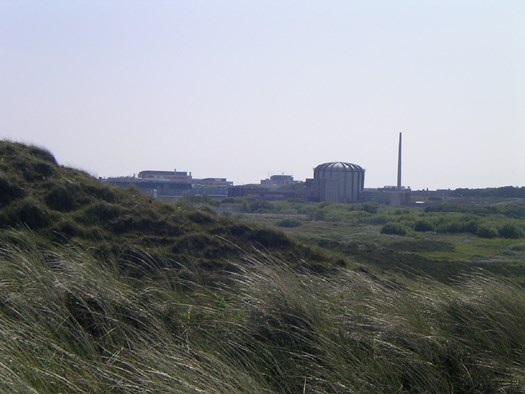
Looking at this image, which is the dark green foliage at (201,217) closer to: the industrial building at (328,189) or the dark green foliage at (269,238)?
the dark green foliage at (269,238)

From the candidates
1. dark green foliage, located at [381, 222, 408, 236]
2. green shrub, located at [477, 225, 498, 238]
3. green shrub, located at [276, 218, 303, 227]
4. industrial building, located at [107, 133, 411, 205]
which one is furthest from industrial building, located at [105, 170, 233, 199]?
green shrub, located at [477, 225, 498, 238]

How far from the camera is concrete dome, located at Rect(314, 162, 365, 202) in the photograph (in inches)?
2090

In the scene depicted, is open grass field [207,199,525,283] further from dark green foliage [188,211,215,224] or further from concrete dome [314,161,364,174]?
concrete dome [314,161,364,174]

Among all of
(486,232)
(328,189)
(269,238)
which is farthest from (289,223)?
(328,189)

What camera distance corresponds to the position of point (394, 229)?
29.8 metres

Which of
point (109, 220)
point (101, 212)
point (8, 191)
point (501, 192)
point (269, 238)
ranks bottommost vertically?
point (269, 238)

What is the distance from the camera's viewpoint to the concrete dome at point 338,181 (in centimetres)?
5309

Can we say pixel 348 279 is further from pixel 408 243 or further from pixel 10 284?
pixel 408 243

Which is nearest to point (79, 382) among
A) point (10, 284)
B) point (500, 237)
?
point (10, 284)

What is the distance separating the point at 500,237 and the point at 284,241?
57.6 feet

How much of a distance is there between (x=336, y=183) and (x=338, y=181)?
0.56 m

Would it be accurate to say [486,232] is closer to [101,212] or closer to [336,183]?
[101,212]

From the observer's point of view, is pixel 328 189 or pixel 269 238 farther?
pixel 328 189

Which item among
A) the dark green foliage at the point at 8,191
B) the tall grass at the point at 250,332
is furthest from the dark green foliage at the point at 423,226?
the tall grass at the point at 250,332
